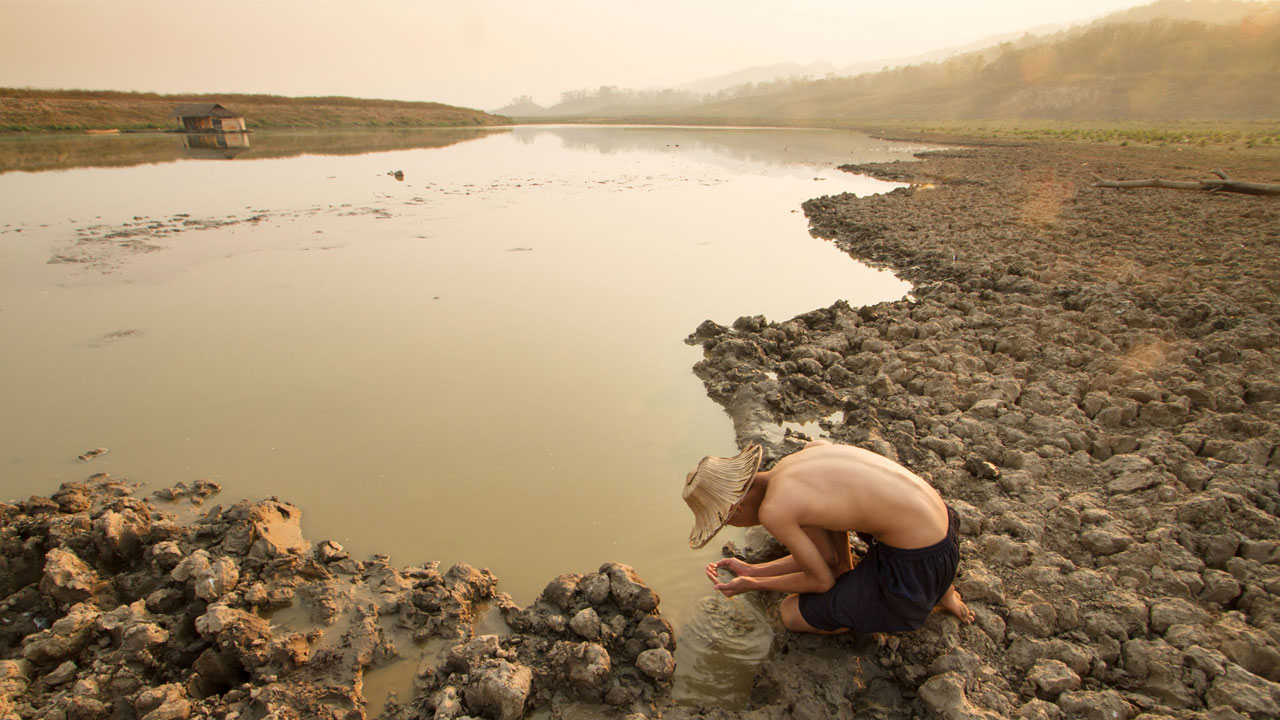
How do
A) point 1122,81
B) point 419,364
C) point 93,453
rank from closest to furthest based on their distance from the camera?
1. point 93,453
2. point 419,364
3. point 1122,81

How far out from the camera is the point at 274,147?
26.8m

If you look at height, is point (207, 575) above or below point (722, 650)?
above

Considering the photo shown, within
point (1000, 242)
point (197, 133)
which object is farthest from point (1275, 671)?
point (197, 133)

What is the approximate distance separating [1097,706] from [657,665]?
160cm

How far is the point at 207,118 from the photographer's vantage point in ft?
109

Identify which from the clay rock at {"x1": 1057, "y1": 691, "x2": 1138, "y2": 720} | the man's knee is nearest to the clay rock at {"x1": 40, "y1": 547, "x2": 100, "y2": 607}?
the man's knee

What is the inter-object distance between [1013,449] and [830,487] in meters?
2.18

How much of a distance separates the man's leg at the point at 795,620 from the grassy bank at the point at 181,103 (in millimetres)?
42869

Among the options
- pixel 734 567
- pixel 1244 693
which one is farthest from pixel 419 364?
pixel 1244 693

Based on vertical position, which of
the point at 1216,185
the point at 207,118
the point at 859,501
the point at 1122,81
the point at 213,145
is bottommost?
the point at 859,501

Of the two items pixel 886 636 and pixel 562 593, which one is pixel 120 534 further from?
pixel 886 636

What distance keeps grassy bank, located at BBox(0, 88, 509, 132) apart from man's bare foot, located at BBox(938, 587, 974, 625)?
43396 millimetres

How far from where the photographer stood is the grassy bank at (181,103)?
101 ft

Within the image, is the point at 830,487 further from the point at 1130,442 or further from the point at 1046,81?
the point at 1046,81
